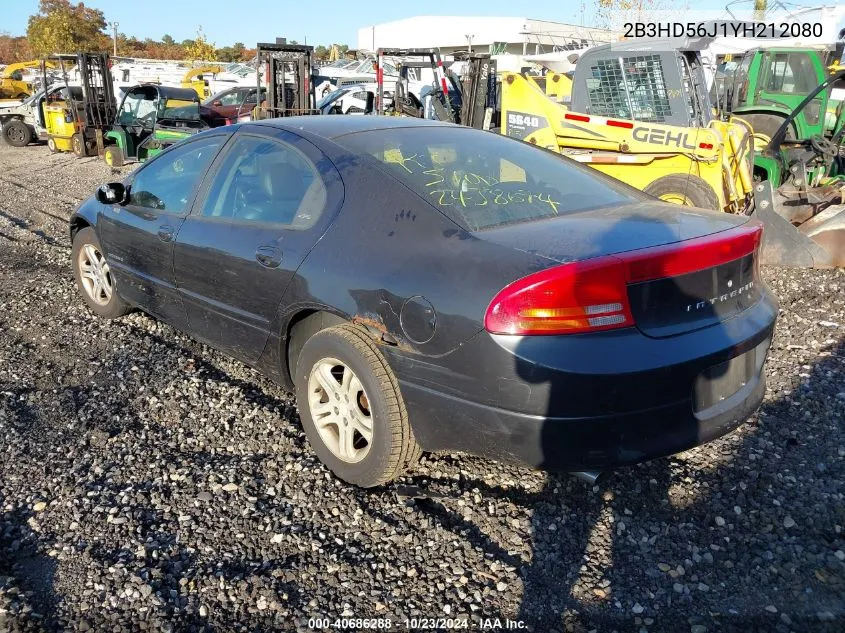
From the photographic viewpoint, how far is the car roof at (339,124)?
3613 mm

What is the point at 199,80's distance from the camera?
26297 millimetres

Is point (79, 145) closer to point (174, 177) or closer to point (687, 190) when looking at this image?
point (174, 177)

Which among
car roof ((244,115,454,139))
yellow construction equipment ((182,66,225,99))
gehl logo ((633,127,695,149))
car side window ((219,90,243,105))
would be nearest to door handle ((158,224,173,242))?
car roof ((244,115,454,139))

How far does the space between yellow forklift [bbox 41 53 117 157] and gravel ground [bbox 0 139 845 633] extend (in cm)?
1550

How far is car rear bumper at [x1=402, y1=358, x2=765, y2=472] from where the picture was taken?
2.51 metres

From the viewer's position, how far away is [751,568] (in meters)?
2.66

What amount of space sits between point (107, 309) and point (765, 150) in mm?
7759

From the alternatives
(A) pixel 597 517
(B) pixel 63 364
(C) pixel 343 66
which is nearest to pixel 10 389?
(B) pixel 63 364

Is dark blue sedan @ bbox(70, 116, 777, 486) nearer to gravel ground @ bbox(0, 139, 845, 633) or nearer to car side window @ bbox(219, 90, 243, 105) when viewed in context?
gravel ground @ bbox(0, 139, 845, 633)

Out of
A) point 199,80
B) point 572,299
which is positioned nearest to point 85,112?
point 199,80

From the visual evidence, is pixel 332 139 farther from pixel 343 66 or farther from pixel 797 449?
pixel 343 66

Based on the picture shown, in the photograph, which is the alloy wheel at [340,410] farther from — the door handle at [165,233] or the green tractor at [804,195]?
the green tractor at [804,195]

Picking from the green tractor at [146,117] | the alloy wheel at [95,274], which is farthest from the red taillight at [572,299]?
the green tractor at [146,117]

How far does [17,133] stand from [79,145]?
5865mm
